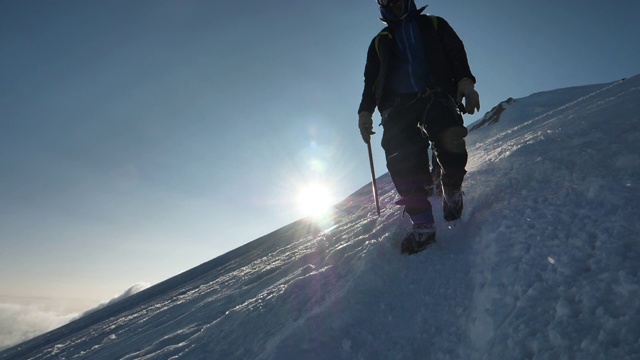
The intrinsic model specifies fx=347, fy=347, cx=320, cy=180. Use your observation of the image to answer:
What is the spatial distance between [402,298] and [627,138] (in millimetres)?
2003

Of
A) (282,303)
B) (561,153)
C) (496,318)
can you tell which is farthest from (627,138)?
(282,303)

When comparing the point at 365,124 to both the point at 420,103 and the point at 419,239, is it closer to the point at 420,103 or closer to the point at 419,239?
the point at 420,103

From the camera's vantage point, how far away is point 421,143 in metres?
3.16

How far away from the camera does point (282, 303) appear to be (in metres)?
2.88

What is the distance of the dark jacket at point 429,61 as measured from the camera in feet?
10.3

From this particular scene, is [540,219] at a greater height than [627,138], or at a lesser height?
lesser

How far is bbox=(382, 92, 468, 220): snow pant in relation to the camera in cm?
292

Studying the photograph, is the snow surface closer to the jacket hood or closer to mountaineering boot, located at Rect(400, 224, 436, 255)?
mountaineering boot, located at Rect(400, 224, 436, 255)

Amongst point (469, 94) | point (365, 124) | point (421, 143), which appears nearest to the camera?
point (469, 94)

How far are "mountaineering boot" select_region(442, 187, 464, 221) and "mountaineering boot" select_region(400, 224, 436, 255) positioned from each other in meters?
0.21

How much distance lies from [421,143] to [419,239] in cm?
93

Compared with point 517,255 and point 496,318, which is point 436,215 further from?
point 496,318

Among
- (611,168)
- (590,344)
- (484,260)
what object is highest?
(611,168)

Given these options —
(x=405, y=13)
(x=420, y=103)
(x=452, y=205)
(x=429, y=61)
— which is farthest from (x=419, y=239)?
(x=405, y=13)
